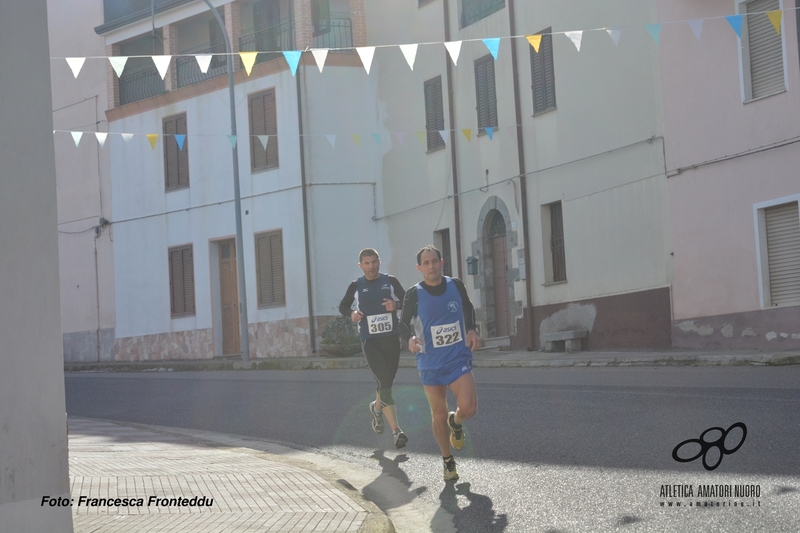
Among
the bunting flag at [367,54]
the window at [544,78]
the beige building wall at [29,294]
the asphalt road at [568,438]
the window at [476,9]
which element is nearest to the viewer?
the beige building wall at [29,294]

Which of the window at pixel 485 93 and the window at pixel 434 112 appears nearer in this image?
the window at pixel 485 93

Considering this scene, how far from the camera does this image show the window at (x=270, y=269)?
30.1 m

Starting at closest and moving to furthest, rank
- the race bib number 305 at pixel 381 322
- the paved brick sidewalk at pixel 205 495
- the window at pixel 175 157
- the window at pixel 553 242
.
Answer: the paved brick sidewalk at pixel 205 495 → the race bib number 305 at pixel 381 322 → the window at pixel 553 242 → the window at pixel 175 157

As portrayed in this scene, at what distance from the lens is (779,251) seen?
1814 centimetres

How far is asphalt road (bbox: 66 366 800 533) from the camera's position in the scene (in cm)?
641

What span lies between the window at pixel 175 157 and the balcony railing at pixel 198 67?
45.7 inches

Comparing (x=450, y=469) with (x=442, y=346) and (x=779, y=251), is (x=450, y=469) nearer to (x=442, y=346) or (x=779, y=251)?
(x=442, y=346)

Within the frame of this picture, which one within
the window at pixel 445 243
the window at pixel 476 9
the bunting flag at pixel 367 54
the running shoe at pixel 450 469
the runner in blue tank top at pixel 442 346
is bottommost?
the running shoe at pixel 450 469

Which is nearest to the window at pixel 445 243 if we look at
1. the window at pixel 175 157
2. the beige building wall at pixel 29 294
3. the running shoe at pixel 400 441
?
the window at pixel 175 157

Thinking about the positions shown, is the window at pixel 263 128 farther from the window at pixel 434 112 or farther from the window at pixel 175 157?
the window at pixel 434 112

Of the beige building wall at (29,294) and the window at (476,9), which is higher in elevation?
the window at (476,9)

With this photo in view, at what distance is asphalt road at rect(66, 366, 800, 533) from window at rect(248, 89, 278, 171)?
44.4 feet

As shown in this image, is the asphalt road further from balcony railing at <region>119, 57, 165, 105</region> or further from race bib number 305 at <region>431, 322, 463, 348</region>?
balcony railing at <region>119, 57, 165, 105</region>

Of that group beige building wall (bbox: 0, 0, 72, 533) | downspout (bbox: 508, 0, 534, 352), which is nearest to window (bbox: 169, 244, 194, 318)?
downspout (bbox: 508, 0, 534, 352)
